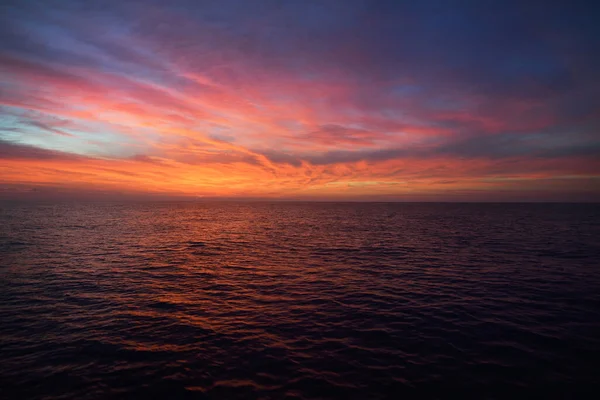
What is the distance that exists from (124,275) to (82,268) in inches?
263

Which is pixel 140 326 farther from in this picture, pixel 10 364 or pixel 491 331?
pixel 491 331

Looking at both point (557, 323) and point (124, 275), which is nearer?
point (557, 323)

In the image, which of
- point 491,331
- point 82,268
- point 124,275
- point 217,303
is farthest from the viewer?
point 82,268

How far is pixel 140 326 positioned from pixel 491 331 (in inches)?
795

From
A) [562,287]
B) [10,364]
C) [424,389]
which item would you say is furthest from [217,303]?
[562,287]

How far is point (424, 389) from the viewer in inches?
469

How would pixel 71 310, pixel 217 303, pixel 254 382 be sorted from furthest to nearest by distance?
1. pixel 217 303
2. pixel 71 310
3. pixel 254 382

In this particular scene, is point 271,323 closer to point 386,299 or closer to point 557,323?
point 386,299

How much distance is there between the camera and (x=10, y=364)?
1344cm

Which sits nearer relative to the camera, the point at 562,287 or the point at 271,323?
the point at 271,323

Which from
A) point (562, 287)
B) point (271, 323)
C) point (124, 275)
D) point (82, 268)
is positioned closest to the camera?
point (271, 323)

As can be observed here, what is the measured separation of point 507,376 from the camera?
12.7 metres

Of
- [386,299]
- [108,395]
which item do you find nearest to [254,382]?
[108,395]

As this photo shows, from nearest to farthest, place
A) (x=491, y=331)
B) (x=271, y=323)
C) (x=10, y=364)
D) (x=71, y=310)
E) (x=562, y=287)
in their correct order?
1. (x=10, y=364)
2. (x=491, y=331)
3. (x=271, y=323)
4. (x=71, y=310)
5. (x=562, y=287)
